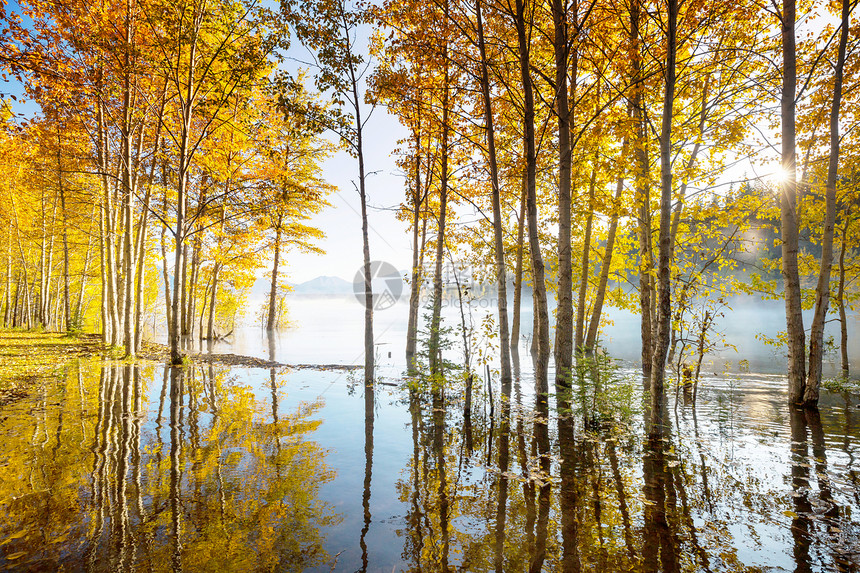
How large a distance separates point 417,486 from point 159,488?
9.73 ft

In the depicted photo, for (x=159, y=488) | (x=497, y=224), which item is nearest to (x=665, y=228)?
(x=497, y=224)

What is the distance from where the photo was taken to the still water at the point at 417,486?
3328 millimetres

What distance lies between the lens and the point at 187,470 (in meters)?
4.86

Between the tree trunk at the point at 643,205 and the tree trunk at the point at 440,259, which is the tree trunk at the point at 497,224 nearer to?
the tree trunk at the point at 440,259

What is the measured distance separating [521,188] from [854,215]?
1085 cm

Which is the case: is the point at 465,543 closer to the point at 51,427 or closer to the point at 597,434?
the point at 597,434

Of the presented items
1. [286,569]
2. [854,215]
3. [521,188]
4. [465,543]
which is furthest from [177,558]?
[854,215]

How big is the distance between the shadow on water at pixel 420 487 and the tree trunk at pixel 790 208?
1.44m

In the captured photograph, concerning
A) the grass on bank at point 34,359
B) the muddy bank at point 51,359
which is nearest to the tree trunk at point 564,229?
the muddy bank at point 51,359

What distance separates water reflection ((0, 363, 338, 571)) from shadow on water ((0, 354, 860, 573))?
0.9 inches

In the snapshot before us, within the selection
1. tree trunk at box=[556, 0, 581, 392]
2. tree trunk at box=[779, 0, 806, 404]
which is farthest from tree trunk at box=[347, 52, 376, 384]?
tree trunk at box=[779, 0, 806, 404]

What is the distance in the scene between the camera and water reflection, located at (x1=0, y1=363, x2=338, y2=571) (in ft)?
10.5

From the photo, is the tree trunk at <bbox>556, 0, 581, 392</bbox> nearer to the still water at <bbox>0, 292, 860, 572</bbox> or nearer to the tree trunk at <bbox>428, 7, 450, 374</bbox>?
the still water at <bbox>0, 292, 860, 572</bbox>

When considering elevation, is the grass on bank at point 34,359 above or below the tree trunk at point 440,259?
below
